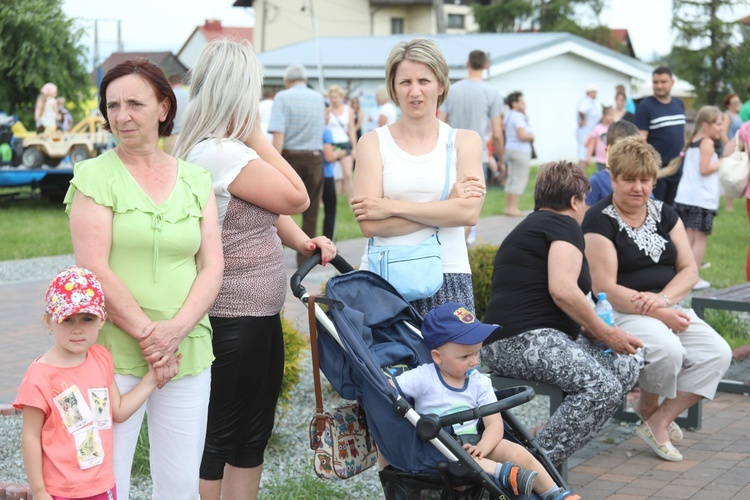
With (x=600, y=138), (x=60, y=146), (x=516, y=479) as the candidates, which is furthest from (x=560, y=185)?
(x=60, y=146)

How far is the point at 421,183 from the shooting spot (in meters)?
4.61

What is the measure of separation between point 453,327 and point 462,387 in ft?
0.83

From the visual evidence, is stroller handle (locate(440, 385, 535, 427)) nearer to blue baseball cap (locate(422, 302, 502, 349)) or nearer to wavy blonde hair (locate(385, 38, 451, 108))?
blue baseball cap (locate(422, 302, 502, 349))

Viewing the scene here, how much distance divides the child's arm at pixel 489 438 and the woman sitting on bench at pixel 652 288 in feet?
6.14

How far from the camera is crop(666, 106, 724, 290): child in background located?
10.9 meters

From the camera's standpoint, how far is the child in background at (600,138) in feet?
53.0

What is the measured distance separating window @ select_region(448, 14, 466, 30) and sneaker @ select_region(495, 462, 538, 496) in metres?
66.7

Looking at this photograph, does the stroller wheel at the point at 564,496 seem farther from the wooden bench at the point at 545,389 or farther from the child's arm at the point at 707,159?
the child's arm at the point at 707,159

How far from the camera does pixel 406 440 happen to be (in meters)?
3.97

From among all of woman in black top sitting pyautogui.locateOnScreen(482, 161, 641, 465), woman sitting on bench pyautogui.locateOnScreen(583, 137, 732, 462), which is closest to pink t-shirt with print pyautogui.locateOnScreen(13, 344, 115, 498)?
woman in black top sitting pyautogui.locateOnScreen(482, 161, 641, 465)

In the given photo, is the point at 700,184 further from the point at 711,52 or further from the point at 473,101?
the point at 711,52

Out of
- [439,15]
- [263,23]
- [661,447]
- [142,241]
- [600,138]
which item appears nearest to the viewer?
[142,241]

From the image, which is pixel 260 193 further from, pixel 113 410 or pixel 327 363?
pixel 113 410

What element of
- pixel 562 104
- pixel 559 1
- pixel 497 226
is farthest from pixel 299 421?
pixel 559 1
